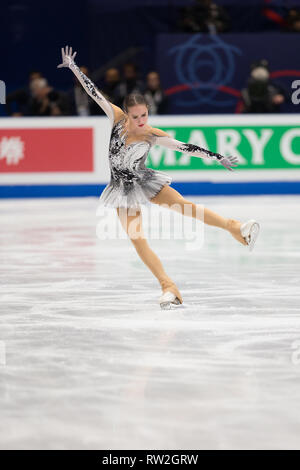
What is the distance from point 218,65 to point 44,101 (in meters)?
2.41

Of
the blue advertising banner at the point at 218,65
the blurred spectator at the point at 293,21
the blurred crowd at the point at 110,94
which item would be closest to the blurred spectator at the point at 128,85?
the blurred crowd at the point at 110,94

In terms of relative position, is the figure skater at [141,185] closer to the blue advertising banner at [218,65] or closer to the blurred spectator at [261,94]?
the blurred spectator at [261,94]

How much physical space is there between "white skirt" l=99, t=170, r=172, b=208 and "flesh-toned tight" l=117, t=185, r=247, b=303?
0.04 meters

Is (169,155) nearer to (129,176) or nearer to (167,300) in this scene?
(129,176)

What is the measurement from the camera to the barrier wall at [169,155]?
10.1 metres

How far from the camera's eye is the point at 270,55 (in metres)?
11.1

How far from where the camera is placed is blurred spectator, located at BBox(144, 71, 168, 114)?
33.3ft

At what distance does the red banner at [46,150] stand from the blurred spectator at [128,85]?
0.51 m

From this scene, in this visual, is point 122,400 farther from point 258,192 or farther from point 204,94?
point 204,94

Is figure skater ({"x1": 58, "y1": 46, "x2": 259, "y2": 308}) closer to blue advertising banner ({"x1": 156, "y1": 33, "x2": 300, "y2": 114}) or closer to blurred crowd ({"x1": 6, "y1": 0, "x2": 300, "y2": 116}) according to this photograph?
blurred crowd ({"x1": 6, "y1": 0, "x2": 300, "y2": 116})

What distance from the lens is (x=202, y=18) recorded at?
439 inches
